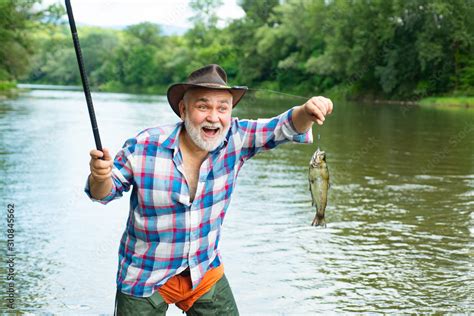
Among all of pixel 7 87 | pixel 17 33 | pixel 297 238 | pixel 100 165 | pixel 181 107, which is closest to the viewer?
pixel 100 165

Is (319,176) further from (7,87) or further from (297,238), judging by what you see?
(7,87)

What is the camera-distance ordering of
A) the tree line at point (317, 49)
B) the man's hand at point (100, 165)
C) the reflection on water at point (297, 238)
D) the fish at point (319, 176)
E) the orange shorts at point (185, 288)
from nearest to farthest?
1. the man's hand at point (100, 165)
2. the orange shorts at point (185, 288)
3. the fish at point (319, 176)
4. the reflection on water at point (297, 238)
5. the tree line at point (317, 49)

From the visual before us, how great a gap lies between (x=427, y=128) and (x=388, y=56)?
3301 cm

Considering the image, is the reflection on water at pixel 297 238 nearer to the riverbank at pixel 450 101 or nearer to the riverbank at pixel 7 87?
the riverbank at pixel 450 101

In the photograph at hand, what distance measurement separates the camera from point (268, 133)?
12.5 ft

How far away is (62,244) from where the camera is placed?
8.63m

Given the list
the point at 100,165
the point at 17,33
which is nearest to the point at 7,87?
the point at 17,33

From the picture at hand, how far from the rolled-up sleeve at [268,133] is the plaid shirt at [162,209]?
19 cm

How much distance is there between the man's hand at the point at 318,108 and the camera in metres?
3.51

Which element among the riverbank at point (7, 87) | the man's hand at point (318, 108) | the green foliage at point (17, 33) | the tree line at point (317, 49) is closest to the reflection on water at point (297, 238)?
the man's hand at point (318, 108)

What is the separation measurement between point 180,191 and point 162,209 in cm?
13

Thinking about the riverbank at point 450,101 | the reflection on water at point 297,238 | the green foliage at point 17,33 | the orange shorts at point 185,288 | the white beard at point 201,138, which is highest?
the green foliage at point 17,33

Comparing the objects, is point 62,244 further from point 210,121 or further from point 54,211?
point 210,121

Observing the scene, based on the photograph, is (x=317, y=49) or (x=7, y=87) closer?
(x=7, y=87)
